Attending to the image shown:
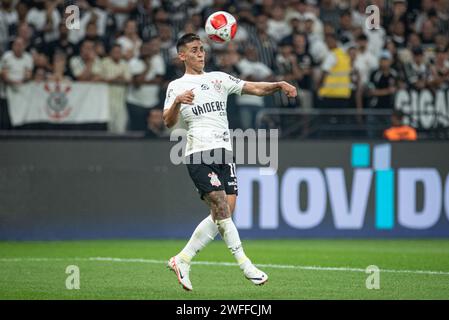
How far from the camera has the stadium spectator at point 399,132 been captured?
19.0 meters

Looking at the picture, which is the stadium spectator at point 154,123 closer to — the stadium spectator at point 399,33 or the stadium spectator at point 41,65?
the stadium spectator at point 41,65

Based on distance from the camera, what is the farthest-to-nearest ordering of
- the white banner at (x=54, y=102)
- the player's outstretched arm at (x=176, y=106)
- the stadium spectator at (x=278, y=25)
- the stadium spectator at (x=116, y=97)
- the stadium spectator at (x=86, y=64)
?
1. the stadium spectator at (x=278, y=25)
2. the stadium spectator at (x=86, y=64)
3. the stadium spectator at (x=116, y=97)
4. the white banner at (x=54, y=102)
5. the player's outstretched arm at (x=176, y=106)

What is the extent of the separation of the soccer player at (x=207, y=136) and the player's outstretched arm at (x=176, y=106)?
0.05 ft

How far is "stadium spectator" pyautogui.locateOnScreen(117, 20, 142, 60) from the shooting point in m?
19.5

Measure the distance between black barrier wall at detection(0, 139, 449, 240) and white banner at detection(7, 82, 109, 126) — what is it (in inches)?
18.3

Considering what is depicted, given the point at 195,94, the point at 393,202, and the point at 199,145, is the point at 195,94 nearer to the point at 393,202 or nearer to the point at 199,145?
the point at 199,145

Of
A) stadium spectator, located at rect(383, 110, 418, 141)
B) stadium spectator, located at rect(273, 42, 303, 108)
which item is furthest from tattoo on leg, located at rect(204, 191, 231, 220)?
stadium spectator, located at rect(383, 110, 418, 141)

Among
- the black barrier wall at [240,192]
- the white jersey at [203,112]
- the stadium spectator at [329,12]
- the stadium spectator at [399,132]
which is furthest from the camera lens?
the stadium spectator at [329,12]

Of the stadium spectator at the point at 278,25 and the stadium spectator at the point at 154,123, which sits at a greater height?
the stadium spectator at the point at 278,25

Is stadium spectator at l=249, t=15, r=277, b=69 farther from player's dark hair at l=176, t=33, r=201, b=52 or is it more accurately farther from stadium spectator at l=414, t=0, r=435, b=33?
player's dark hair at l=176, t=33, r=201, b=52

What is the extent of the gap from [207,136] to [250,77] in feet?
27.9

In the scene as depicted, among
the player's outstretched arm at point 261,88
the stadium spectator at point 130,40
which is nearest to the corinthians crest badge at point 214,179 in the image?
the player's outstretched arm at point 261,88

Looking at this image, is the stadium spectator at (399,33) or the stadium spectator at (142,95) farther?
the stadium spectator at (399,33)
